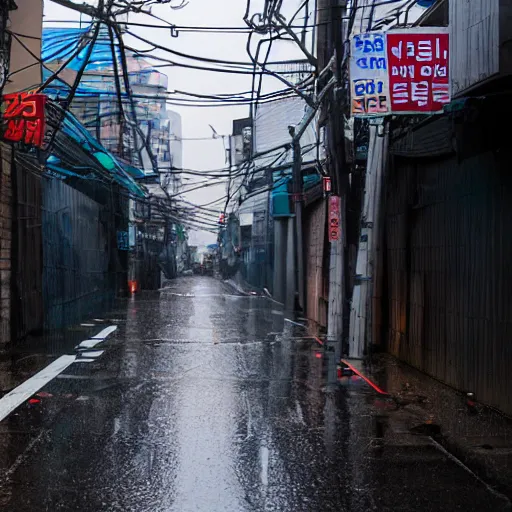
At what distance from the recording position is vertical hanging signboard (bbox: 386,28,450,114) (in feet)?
29.5

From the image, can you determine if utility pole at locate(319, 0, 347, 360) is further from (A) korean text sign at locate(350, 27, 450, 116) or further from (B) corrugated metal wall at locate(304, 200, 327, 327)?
(B) corrugated metal wall at locate(304, 200, 327, 327)

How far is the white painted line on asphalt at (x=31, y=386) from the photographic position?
821 centimetres

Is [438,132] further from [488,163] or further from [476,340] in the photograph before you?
[476,340]

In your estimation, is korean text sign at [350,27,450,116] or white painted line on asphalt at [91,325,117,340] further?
white painted line on asphalt at [91,325,117,340]

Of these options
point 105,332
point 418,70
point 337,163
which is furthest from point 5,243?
point 418,70

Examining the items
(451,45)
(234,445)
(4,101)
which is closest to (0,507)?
(234,445)

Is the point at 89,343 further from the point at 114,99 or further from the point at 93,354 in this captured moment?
the point at 114,99

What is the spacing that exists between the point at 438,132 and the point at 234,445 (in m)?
6.03

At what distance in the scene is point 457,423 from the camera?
24.5ft

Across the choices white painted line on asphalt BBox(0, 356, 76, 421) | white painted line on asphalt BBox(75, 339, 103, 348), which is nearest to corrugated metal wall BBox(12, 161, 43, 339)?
white painted line on asphalt BBox(75, 339, 103, 348)

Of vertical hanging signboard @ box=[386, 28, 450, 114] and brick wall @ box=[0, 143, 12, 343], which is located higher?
vertical hanging signboard @ box=[386, 28, 450, 114]

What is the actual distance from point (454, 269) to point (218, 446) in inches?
187

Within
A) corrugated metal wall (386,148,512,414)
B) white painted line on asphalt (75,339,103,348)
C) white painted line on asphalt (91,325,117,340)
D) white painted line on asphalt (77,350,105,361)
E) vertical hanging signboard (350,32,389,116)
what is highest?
vertical hanging signboard (350,32,389,116)

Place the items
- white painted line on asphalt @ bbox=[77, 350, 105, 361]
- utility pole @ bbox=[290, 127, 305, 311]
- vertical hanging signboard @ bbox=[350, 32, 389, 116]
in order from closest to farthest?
vertical hanging signboard @ bbox=[350, 32, 389, 116] < white painted line on asphalt @ bbox=[77, 350, 105, 361] < utility pole @ bbox=[290, 127, 305, 311]
